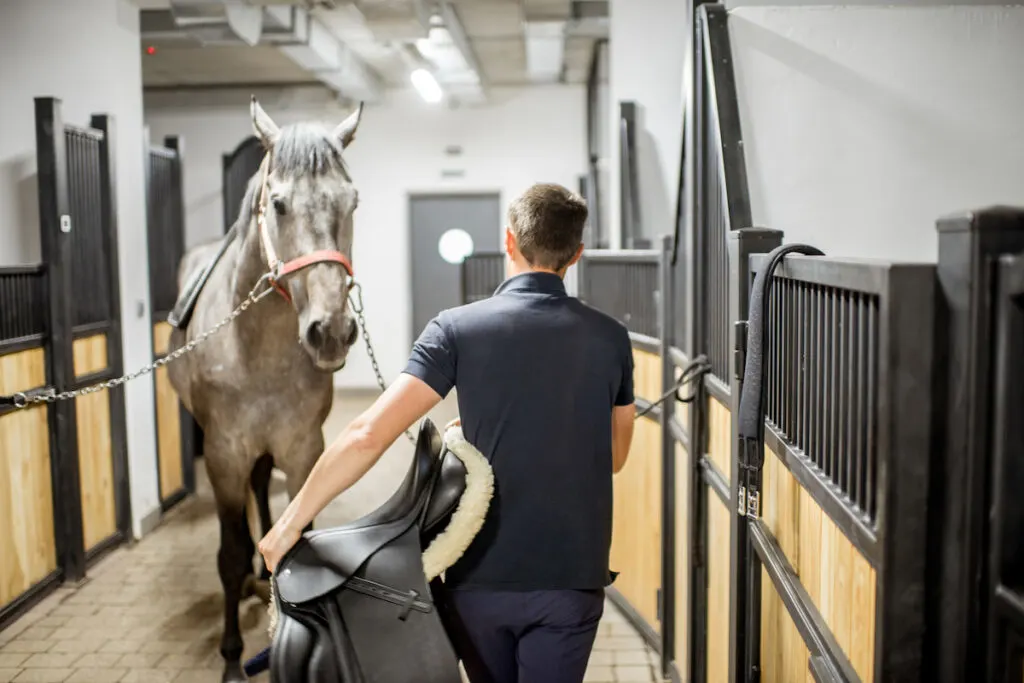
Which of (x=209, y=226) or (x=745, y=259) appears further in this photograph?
(x=209, y=226)

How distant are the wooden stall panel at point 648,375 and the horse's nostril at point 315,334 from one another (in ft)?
3.54

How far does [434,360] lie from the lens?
1.36 m

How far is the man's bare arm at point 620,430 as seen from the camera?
154 cm

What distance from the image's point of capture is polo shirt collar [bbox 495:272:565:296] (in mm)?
1408

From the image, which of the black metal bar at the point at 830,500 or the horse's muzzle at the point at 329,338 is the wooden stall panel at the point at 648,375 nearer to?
the horse's muzzle at the point at 329,338

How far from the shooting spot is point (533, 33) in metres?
6.12

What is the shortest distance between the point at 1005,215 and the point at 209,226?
30.0ft

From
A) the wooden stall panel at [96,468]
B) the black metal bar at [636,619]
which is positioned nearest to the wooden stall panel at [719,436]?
the black metal bar at [636,619]

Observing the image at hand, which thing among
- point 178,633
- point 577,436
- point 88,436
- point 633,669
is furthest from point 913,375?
point 88,436

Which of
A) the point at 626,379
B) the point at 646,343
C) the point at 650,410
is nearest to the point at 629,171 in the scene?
the point at 646,343

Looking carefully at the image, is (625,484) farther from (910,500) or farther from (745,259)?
(910,500)

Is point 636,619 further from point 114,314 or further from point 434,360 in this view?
point 114,314

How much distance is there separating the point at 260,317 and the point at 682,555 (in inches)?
57.5

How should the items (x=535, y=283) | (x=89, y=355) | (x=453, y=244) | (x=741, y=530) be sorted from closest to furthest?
(x=535, y=283) → (x=741, y=530) → (x=89, y=355) → (x=453, y=244)
